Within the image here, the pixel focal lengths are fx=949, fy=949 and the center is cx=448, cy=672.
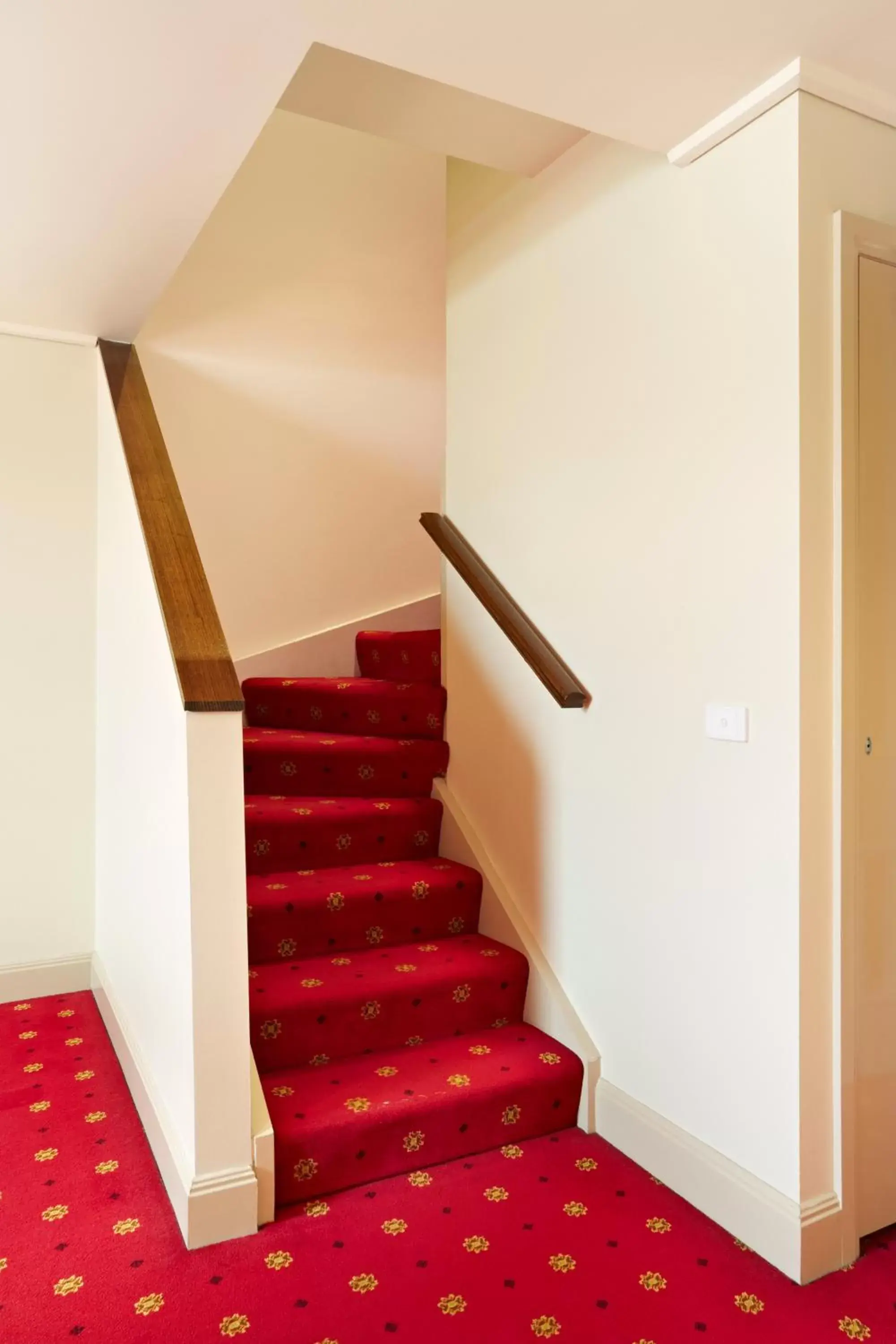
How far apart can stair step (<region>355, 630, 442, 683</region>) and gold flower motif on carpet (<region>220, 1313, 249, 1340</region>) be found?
7.26 feet

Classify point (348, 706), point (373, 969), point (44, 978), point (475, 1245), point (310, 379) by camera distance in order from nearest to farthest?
point (475, 1245)
point (373, 969)
point (44, 978)
point (348, 706)
point (310, 379)

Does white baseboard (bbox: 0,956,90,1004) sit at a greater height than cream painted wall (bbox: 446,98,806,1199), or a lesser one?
lesser

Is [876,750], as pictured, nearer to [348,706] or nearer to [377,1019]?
[377,1019]

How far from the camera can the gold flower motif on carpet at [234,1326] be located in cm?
166

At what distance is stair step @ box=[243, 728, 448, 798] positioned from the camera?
127 inches

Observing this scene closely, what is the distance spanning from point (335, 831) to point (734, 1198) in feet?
4.99

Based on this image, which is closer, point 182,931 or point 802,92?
point 802,92

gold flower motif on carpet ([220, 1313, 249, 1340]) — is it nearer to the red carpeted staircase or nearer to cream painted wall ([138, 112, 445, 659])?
the red carpeted staircase

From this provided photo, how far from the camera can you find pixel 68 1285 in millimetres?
1778

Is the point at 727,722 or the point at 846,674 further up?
the point at 846,674

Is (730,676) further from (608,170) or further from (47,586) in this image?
(47,586)

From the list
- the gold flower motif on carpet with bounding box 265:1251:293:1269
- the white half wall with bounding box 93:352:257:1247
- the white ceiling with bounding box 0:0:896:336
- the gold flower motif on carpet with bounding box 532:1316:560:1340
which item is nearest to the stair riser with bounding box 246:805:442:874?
the white half wall with bounding box 93:352:257:1247

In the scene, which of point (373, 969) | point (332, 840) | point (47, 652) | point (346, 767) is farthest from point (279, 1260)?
point (47, 652)

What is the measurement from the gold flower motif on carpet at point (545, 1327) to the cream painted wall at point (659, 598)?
1.71ft
